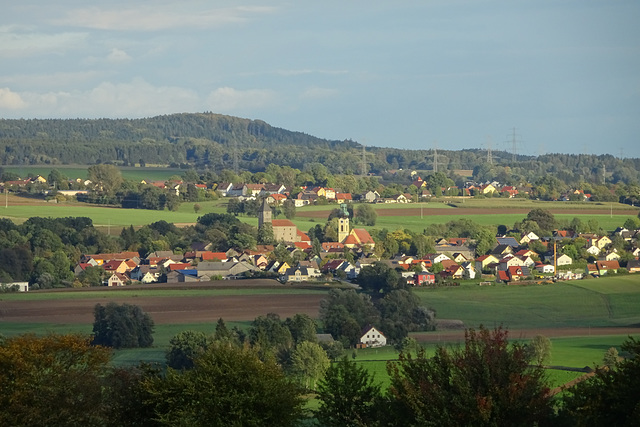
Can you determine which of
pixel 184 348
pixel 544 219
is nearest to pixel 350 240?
pixel 544 219

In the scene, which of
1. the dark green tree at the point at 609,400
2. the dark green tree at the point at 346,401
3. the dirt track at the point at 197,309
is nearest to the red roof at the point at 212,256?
the dirt track at the point at 197,309

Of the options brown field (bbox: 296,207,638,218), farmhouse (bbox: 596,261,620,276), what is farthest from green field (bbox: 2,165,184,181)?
farmhouse (bbox: 596,261,620,276)

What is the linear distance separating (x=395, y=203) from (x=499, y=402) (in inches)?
3969

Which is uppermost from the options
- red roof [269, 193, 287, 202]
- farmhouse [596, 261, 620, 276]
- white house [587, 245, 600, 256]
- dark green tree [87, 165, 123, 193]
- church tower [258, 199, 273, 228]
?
dark green tree [87, 165, 123, 193]

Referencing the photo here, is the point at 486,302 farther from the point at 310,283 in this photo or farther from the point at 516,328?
the point at 310,283

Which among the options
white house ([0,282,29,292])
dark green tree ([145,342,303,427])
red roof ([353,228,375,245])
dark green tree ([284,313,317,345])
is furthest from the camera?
red roof ([353,228,375,245])

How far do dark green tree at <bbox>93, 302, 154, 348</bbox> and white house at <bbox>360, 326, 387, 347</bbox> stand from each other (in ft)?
28.6

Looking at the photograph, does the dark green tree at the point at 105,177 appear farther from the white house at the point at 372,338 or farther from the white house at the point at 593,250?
the white house at the point at 372,338

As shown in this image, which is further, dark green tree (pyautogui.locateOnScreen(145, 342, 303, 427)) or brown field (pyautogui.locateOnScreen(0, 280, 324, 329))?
brown field (pyautogui.locateOnScreen(0, 280, 324, 329))

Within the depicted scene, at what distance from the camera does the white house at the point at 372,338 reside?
1943 inches

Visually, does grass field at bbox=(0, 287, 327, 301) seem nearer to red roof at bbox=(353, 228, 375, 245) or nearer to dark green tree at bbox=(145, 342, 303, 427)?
red roof at bbox=(353, 228, 375, 245)

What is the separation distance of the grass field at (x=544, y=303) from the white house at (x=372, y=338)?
505 cm

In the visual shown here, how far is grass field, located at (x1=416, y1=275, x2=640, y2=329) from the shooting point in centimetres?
5422

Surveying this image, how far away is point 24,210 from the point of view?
331ft
